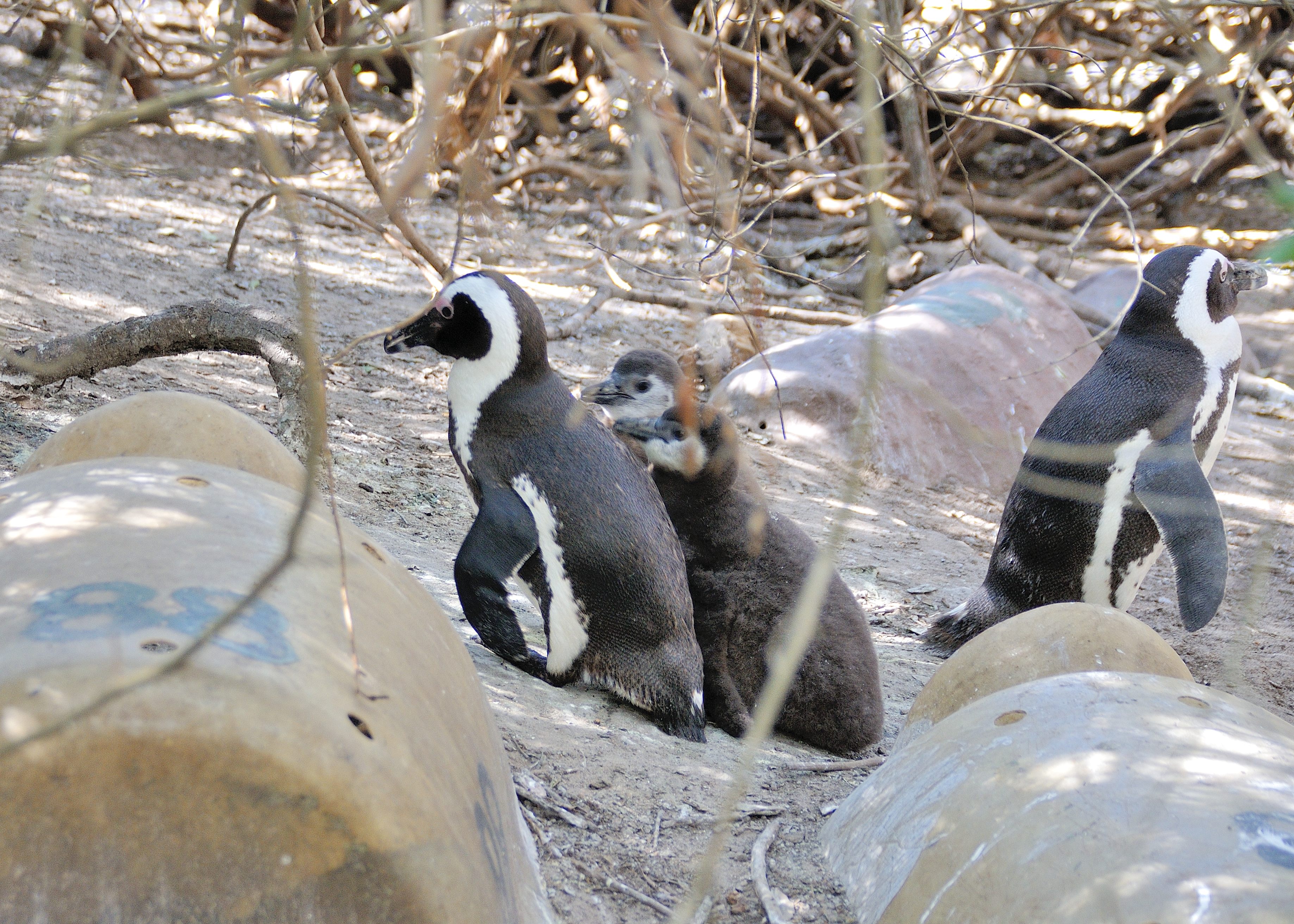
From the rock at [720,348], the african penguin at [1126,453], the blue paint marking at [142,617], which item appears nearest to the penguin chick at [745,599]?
the african penguin at [1126,453]

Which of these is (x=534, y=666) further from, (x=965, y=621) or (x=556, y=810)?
(x=965, y=621)

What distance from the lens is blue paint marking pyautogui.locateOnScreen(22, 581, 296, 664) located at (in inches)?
45.8

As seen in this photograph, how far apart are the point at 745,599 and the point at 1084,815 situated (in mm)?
1942

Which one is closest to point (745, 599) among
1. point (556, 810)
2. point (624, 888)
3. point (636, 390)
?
point (636, 390)

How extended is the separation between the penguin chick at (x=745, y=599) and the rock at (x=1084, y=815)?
1184 millimetres

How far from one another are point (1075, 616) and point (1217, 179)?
925 cm

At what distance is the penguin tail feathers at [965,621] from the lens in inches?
167

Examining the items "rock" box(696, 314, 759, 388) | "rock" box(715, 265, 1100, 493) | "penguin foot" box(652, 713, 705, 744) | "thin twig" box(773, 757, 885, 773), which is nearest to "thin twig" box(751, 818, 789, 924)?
"thin twig" box(773, 757, 885, 773)

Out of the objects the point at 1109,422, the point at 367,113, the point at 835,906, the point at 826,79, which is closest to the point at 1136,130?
the point at 826,79

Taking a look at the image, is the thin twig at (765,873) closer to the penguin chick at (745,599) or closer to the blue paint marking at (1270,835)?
the blue paint marking at (1270,835)

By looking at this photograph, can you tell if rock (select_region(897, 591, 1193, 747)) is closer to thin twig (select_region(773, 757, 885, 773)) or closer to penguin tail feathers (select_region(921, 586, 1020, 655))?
thin twig (select_region(773, 757, 885, 773))

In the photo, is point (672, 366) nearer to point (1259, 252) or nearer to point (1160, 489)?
point (1160, 489)

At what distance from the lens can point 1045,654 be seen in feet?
7.73

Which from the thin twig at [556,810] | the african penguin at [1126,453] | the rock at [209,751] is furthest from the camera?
the african penguin at [1126,453]
